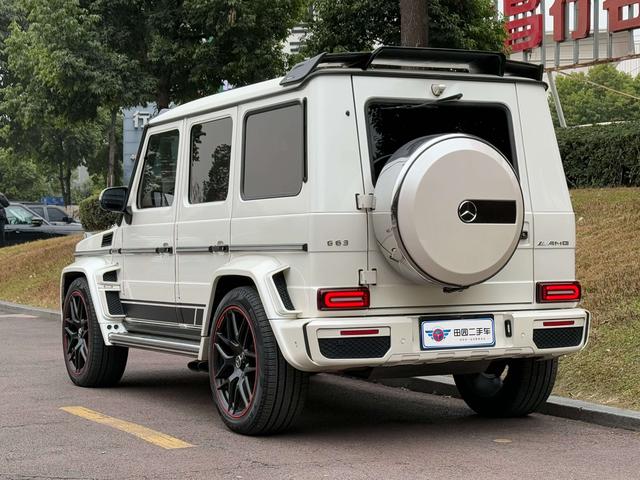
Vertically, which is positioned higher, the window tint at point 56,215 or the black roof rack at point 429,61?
the black roof rack at point 429,61

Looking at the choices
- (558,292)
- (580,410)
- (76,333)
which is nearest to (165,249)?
(76,333)

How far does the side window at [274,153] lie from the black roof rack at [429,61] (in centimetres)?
24

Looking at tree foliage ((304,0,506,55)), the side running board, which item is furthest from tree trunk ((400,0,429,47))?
the side running board

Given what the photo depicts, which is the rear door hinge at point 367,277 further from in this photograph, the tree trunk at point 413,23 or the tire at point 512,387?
the tree trunk at point 413,23

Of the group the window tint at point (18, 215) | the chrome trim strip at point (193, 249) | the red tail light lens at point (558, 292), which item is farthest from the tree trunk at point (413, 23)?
the window tint at point (18, 215)

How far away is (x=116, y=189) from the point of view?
29.2ft

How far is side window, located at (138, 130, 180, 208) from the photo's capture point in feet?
27.2

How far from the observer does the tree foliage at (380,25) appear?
63.3 ft

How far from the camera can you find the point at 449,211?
6293 mm

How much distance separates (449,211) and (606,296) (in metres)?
4.94

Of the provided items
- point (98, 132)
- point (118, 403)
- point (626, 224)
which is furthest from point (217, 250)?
point (98, 132)

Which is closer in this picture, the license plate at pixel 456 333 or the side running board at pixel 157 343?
the license plate at pixel 456 333

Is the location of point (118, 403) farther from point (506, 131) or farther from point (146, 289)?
point (506, 131)

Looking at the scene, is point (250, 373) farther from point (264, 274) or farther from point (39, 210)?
point (39, 210)
